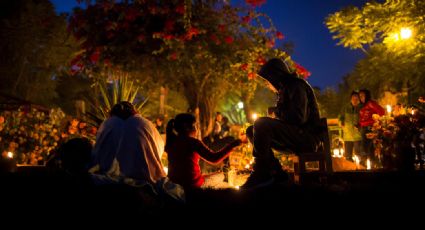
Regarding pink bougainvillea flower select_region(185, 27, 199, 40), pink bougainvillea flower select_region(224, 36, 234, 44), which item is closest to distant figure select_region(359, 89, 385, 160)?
pink bougainvillea flower select_region(224, 36, 234, 44)

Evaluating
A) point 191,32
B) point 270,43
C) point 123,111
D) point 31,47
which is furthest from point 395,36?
point 31,47

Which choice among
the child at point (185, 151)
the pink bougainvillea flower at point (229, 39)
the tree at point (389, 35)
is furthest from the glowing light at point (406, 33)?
the child at point (185, 151)

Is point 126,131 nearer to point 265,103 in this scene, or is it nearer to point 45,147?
point 45,147

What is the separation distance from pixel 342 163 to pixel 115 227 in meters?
5.28

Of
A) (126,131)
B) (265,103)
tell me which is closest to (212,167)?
(126,131)

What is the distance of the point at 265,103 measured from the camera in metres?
40.3

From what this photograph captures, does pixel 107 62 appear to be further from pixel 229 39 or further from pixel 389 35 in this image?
pixel 389 35

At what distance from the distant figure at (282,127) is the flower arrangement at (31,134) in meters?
5.25

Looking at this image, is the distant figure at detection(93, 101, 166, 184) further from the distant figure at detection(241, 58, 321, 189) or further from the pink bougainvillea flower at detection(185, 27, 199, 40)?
the pink bougainvillea flower at detection(185, 27, 199, 40)

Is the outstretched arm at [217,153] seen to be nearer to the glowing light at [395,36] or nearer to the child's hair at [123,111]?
the child's hair at [123,111]

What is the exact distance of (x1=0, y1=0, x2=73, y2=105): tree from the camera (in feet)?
59.2

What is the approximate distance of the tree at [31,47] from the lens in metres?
18.0

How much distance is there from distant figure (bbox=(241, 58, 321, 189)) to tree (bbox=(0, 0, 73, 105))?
1647cm

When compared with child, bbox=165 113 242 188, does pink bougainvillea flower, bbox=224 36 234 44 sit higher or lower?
higher
